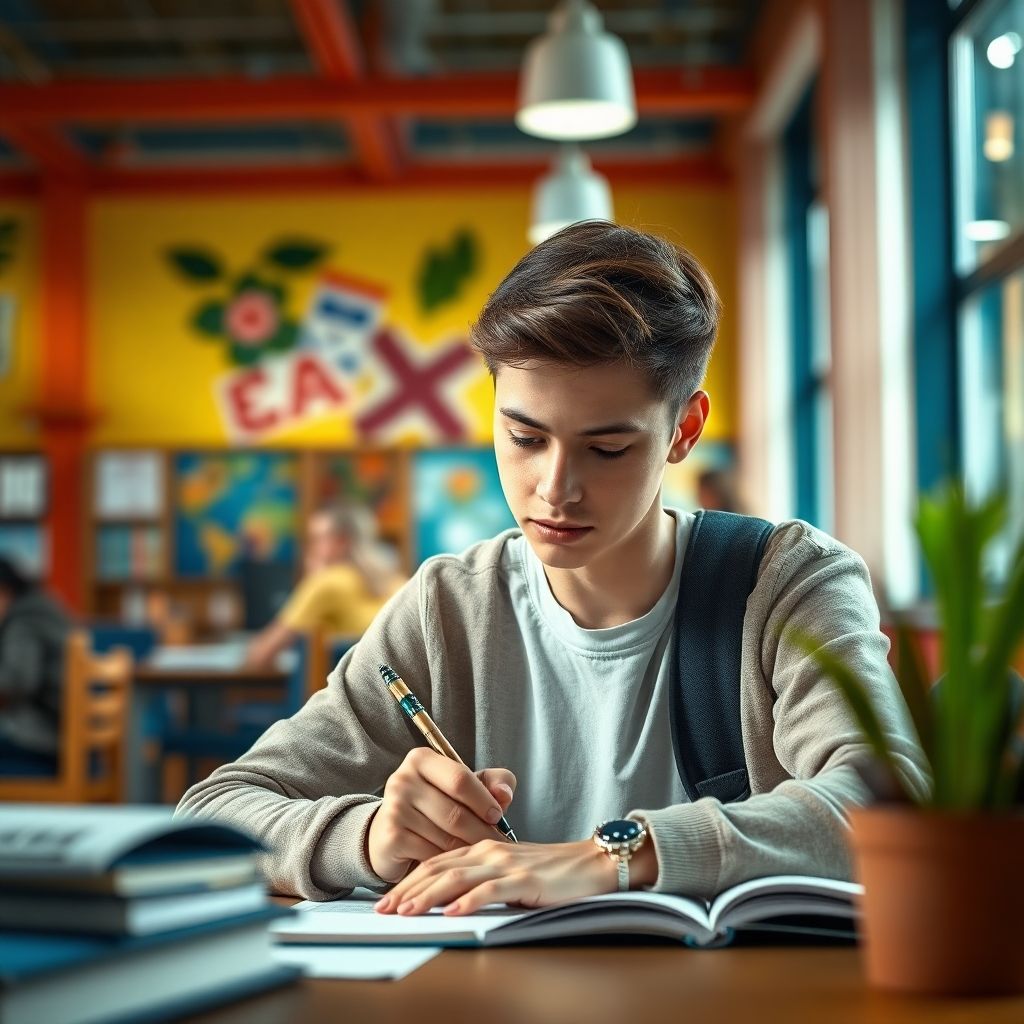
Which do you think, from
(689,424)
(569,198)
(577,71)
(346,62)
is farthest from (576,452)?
(346,62)

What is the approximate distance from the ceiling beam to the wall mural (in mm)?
696

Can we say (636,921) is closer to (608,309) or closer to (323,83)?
(608,309)

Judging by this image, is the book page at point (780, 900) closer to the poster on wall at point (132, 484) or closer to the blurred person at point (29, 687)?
the blurred person at point (29, 687)

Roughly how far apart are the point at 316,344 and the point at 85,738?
4.82 metres

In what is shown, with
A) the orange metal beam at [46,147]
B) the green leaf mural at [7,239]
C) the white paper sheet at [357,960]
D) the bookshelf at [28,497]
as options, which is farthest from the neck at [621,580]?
the green leaf mural at [7,239]

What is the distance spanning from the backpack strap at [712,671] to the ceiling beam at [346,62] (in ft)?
18.4

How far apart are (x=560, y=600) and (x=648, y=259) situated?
37 cm

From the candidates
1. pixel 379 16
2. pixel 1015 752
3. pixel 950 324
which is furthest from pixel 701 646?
pixel 379 16

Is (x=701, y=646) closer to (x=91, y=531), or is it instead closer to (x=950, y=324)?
(x=950, y=324)

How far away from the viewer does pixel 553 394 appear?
1368 millimetres

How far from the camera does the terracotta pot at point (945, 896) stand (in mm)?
747

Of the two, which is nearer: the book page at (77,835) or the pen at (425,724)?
the book page at (77,835)

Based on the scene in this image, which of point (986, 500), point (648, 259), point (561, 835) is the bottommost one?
point (561, 835)

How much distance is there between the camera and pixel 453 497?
9.16m
